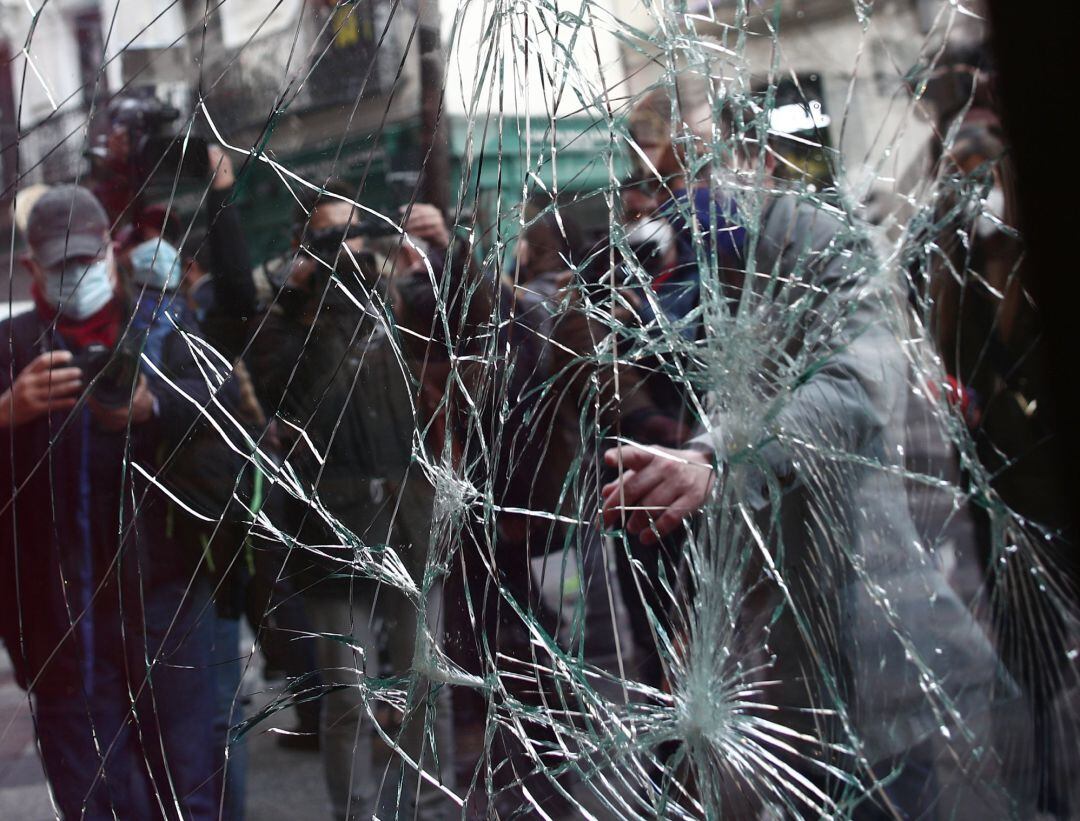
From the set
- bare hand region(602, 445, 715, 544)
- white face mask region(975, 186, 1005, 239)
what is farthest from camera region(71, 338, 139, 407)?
white face mask region(975, 186, 1005, 239)

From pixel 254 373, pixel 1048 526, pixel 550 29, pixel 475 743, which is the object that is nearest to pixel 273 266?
pixel 254 373

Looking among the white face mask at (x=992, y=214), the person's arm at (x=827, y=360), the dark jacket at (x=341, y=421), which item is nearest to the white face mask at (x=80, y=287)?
the dark jacket at (x=341, y=421)

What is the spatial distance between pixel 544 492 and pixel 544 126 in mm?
380

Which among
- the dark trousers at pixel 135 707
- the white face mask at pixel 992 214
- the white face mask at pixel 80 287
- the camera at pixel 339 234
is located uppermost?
the white face mask at pixel 992 214

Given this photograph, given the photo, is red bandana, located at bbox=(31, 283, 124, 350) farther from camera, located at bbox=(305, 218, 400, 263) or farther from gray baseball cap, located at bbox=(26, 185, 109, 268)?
camera, located at bbox=(305, 218, 400, 263)

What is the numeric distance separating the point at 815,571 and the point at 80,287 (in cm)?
97

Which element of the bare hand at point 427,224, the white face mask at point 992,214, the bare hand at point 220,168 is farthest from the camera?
the bare hand at point 220,168

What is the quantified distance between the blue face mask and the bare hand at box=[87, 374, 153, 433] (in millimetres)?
119

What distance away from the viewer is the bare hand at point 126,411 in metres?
1.27

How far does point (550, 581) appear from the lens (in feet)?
3.51

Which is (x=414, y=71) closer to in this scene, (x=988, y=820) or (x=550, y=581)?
(x=550, y=581)

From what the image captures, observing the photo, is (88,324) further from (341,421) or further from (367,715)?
(367,715)

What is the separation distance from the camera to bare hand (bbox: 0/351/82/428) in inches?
51.8

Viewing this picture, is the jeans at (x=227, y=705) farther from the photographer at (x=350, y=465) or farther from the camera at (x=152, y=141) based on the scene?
the camera at (x=152, y=141)
